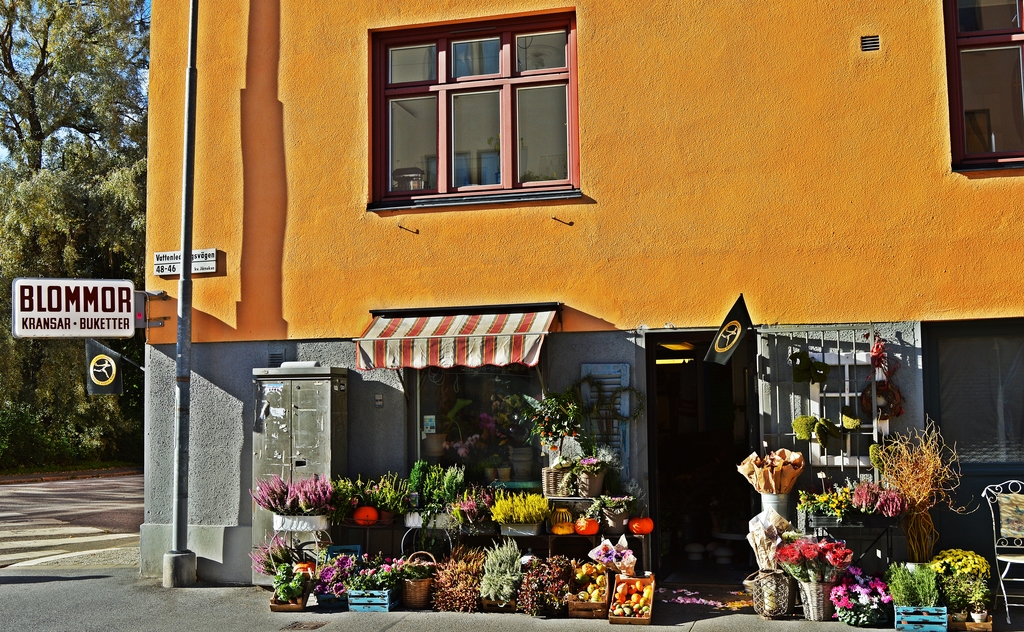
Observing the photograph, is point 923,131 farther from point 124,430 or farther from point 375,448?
point 124,430

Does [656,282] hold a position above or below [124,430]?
above

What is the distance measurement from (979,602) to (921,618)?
483 mm

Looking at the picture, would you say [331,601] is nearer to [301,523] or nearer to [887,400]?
[301,523]

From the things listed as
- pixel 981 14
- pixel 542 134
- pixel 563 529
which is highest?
pixel 981 14

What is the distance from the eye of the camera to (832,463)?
30.2 ft

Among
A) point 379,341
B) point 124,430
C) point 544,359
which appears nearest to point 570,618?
point 544,359

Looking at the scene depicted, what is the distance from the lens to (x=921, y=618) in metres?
8.02

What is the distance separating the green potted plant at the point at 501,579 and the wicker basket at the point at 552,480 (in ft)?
2.36

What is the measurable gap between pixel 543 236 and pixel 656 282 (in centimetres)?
125

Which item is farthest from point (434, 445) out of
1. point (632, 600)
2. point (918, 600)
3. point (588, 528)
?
point (918, 600)

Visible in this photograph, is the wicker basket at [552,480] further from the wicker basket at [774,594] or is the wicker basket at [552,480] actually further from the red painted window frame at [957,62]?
the red painted window frame at [957,62]

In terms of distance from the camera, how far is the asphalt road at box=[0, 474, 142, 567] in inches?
581

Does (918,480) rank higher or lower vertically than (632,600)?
higher

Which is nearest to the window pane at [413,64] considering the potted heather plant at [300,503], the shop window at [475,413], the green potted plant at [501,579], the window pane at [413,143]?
the window pane at [413,143]
